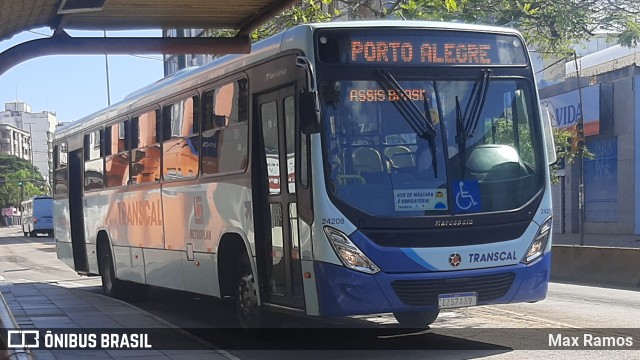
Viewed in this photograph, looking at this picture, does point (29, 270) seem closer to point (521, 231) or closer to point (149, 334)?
point (149, 334)

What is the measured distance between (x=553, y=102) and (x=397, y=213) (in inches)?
1235

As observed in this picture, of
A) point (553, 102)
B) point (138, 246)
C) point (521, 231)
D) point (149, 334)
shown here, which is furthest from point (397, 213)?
point (553, 102)

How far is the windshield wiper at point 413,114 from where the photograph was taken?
8984 millimetres

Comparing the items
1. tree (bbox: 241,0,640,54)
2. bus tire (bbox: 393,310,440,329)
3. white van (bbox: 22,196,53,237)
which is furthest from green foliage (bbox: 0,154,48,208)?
bus tire (bbox: 393,310,440,329)

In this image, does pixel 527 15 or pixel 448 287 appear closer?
pixel 448 287

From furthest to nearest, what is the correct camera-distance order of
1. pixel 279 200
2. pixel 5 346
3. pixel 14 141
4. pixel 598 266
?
pixel 14 141 → pixel 598 266 → pixel 279 200 → pixel 5 346

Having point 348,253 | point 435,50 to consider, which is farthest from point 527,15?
point 348,253

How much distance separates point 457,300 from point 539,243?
1.16 meters

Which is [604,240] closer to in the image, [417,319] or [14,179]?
[417,319]

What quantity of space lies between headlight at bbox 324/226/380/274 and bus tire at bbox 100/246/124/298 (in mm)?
8660

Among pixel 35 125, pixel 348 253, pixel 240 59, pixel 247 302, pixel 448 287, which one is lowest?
pixel 247 302

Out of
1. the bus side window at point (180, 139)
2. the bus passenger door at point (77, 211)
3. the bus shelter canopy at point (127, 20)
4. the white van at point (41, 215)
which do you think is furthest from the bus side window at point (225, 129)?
the white van at point (41, 215)

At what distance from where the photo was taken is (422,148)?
29.5 feet

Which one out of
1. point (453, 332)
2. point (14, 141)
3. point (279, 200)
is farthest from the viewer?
point (14, 141)
